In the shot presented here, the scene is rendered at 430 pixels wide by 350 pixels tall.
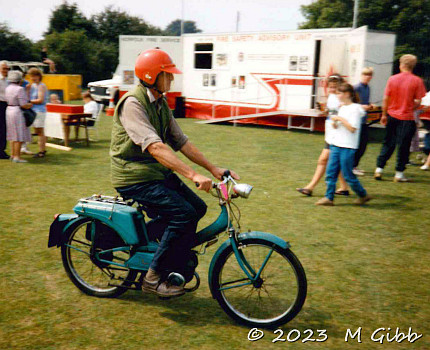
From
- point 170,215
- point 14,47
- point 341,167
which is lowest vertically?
point 341,167

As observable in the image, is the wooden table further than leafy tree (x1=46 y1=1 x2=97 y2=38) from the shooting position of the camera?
No

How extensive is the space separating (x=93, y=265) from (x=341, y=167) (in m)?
3.80

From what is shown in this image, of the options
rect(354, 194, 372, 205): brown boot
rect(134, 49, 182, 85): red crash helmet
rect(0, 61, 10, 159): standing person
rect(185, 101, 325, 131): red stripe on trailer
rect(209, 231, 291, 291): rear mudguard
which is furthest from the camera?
rect(185, 101, 325, 131): red stripe on trailer

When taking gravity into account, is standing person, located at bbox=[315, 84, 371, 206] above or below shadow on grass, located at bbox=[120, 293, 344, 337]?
above

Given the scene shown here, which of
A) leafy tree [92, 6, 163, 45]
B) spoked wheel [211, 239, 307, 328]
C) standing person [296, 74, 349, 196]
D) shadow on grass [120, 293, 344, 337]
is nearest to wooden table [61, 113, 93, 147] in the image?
standing person [296, 74, 349, 196]

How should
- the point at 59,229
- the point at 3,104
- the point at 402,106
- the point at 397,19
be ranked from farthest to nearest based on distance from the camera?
the point at 397,19, the point at 3,104, the point at 402,106, the point at 59,229

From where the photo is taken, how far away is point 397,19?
33.7m

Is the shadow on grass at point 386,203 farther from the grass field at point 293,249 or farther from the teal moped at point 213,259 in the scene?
the teal moped at point 213,259

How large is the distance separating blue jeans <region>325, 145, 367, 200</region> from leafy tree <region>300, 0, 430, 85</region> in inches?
1031

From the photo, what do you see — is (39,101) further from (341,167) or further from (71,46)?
(71,46)

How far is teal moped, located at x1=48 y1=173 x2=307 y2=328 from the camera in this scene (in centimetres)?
339

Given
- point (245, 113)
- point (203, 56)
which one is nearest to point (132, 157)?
Answer: point (245, 113)

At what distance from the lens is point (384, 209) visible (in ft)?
21.6

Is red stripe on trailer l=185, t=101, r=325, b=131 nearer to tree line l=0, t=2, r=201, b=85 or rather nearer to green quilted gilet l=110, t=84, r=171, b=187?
green quilted gilet l=110, t=84, r=171, b=187
